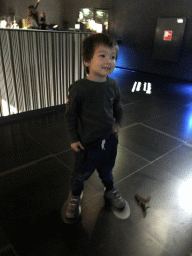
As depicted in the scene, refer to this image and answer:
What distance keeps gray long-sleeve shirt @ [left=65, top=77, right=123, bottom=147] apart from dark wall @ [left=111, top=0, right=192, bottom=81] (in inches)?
264

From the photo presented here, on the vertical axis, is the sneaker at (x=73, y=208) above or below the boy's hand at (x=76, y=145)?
below

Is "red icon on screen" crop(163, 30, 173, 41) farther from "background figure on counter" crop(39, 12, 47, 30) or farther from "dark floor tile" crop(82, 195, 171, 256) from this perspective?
"dark floor tile" crop(82, 195, 171, 256)

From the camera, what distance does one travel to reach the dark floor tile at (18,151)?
227cm

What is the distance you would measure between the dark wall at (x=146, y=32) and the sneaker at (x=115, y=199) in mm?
6598

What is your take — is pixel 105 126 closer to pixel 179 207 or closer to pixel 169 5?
pixel 179 207

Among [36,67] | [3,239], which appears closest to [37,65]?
[36,67]

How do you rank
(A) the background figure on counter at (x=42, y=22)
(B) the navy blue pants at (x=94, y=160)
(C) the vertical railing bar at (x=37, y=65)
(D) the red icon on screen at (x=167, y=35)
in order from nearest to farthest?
(B) the navy blue pants at (x=94, y=160) → (C) the vertical railing bar at (x=37, y=65) → (A) the background figure on counter at (x=42, y=22) → (D) the red icon on screen at (x=167, y=35)

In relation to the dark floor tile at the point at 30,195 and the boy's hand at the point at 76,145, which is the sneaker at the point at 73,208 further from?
the boy's hand at the point at 76,145

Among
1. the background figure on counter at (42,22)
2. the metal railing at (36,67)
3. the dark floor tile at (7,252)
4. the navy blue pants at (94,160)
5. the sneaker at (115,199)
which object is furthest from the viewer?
the background figure on counter at (42,22)

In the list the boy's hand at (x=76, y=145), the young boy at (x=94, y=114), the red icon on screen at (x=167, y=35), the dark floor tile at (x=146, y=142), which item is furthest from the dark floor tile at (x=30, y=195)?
the red icon on screen at (x=167, y=35)

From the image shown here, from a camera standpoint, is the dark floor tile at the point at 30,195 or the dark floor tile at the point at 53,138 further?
the dark floor tile at the point at 53,138

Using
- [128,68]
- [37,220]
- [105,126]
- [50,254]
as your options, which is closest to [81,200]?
[37,220]

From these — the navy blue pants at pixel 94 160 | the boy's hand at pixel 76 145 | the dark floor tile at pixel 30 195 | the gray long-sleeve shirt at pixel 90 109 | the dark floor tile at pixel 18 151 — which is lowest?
the dark floor tile at pixel 30 195

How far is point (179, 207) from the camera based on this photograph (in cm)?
174
